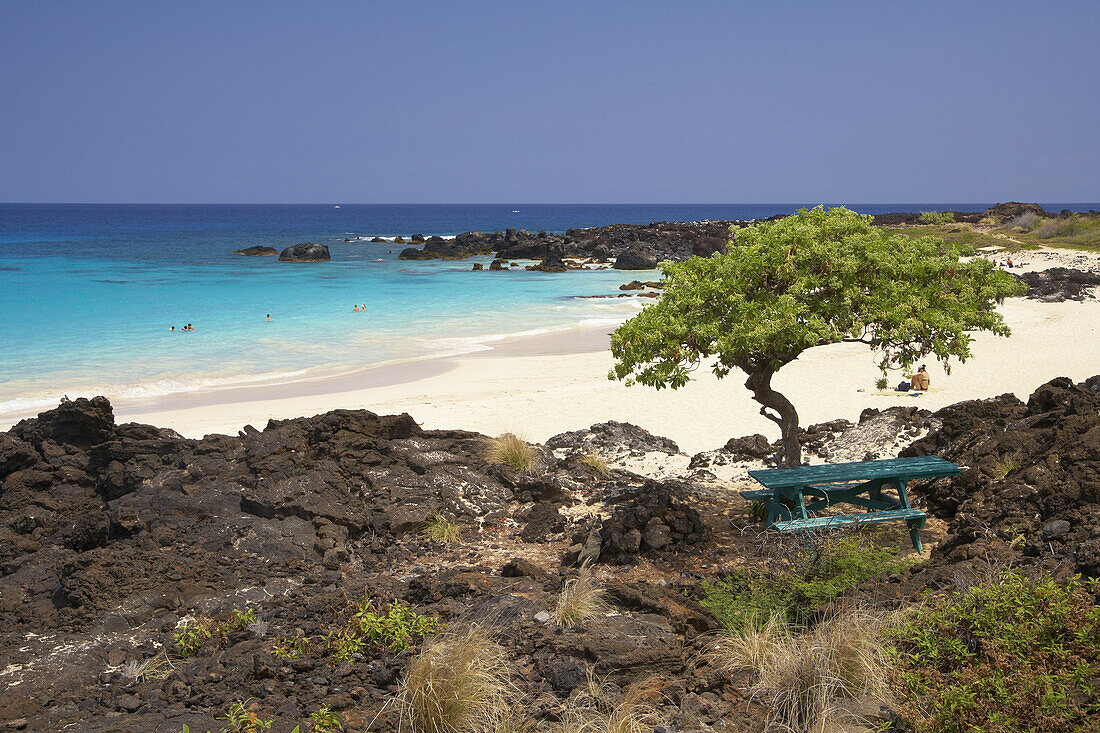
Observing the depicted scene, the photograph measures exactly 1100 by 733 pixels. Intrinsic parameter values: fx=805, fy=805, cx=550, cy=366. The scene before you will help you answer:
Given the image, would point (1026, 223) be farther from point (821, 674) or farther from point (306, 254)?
point (821, 674)

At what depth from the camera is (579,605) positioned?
18.3 feet

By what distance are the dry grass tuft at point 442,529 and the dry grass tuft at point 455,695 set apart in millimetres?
3383

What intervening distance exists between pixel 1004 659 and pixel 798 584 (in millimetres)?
1547

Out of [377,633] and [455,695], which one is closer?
[455,695]

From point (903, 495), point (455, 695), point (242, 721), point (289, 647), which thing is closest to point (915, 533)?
point (903, 495)

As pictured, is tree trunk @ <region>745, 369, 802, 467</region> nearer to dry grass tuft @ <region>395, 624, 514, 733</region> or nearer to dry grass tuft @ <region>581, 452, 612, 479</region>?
dry grass tuft @ <region>581, 452, 612, 479</region>

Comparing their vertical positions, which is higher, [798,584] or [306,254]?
[306,254]

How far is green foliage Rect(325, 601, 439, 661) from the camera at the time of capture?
17.5ft

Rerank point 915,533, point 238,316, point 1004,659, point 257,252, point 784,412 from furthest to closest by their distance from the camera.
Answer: point 257,252, point 238,316, point 784,412, point 915,533, point 1004,659

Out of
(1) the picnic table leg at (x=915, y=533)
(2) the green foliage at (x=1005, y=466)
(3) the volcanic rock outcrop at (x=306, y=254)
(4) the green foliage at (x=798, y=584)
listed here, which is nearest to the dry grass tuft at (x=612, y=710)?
(4) the green foliage at (x=798, y=584)

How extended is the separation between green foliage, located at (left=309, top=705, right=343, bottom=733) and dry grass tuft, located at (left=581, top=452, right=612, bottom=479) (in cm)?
593

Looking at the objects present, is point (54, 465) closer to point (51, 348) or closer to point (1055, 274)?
point (51, 348)

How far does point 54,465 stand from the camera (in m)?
8.72

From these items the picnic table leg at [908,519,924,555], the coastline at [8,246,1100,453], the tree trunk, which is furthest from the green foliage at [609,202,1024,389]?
the coastline at [8,246,1100,453]
